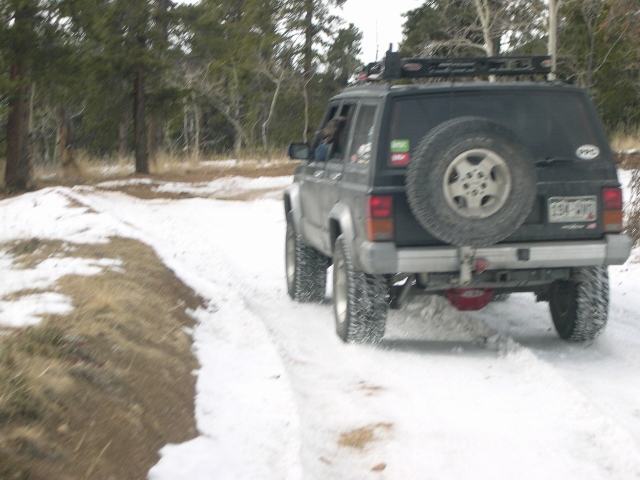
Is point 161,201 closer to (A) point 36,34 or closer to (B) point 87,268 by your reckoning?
(A) point 36,34

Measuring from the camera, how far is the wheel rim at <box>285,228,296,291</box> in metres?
10.1

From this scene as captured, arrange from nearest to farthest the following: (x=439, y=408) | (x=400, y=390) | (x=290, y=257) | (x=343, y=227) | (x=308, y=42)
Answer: (x=439, y=408) < (x=400, y=390) < (x=343, y=227) < (x=290, y=257) < (x=308, y=42)

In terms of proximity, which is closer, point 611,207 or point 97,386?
point 97,386

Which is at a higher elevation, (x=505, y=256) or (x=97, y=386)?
(x=505, y=256)

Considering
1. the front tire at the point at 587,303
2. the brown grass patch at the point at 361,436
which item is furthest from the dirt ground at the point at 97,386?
the front tire at the point at 587,303

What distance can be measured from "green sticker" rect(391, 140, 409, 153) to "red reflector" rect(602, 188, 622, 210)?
56.7 inches

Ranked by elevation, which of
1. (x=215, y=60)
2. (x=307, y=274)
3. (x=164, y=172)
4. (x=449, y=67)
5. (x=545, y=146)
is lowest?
(x=164, y=172)

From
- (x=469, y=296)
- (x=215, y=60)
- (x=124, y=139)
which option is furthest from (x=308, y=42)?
(x=469, y=296)

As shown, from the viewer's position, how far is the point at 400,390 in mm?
6215

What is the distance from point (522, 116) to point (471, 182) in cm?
95

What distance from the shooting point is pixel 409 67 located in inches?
300

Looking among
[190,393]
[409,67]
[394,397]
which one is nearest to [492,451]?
[394,397]

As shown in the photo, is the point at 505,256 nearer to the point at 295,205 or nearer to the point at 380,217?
the point at 380,217

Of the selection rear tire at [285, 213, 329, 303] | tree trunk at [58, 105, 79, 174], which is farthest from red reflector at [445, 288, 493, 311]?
tree trunk at [58, 105, 79, 174]
